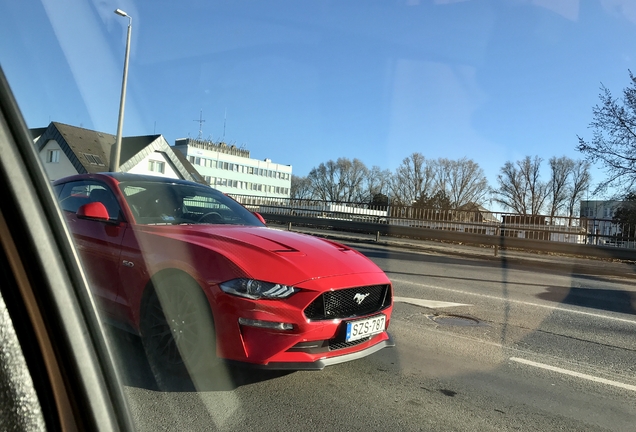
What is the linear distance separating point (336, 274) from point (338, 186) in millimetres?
105340

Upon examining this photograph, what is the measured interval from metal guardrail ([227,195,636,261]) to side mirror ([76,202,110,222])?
52.4 feet

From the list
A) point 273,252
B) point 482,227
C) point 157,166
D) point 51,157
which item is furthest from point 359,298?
point 157,166

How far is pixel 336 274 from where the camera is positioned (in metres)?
3.85

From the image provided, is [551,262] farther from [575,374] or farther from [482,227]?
[575,374]

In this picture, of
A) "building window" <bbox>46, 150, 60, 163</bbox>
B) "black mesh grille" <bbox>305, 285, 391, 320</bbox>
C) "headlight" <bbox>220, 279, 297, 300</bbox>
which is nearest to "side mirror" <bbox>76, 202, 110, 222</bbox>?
"building window" <bbox>46, 150, 60, 163</bbox>

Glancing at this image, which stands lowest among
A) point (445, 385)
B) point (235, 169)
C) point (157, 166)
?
point (445, 385)

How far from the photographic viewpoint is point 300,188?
116 meters

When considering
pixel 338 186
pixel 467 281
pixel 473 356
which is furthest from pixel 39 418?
pixel 338 186

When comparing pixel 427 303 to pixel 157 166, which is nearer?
pixel 427 303

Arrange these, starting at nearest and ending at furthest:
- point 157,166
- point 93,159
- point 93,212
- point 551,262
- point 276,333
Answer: point 276,333 → point 93,212 → point 551,262 → point 93,159 → point 157,166

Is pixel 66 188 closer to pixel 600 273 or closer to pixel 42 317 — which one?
pixel 42 317

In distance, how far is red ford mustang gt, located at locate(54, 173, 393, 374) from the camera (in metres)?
3.50

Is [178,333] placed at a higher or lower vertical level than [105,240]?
lower

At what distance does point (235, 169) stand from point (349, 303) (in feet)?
305
